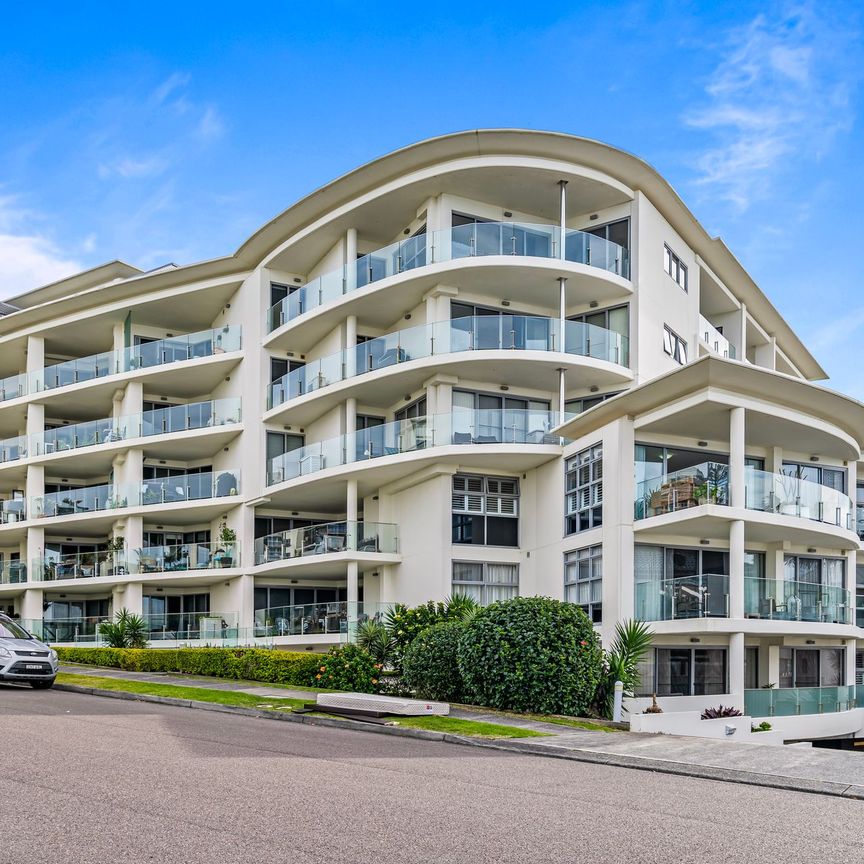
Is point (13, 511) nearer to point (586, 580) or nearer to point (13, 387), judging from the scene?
point (13, 387)

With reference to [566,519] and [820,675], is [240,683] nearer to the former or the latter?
[566,519]

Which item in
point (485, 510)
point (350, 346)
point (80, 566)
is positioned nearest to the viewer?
point (485, 510)

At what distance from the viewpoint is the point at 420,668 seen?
827 inches

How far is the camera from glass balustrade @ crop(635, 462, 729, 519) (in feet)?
76.2

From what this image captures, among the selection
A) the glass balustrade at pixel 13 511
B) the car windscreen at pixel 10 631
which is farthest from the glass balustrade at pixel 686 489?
the glass balustrade at pixel 13 511

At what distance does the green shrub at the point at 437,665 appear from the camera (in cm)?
2050

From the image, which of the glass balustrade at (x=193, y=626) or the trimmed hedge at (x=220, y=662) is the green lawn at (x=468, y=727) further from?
the glass balustrade at (x=193, y=626)

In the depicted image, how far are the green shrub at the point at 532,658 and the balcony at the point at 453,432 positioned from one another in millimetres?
9579

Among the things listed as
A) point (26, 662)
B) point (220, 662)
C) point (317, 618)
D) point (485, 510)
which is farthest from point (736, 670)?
point (26, 662)

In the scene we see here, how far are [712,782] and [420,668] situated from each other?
961 centimetres

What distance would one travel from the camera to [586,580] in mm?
26234

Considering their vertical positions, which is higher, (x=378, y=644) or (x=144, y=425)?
(x=144, y=425)

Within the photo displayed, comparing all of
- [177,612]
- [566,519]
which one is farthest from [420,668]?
[177,612]

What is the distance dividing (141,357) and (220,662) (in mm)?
16482
